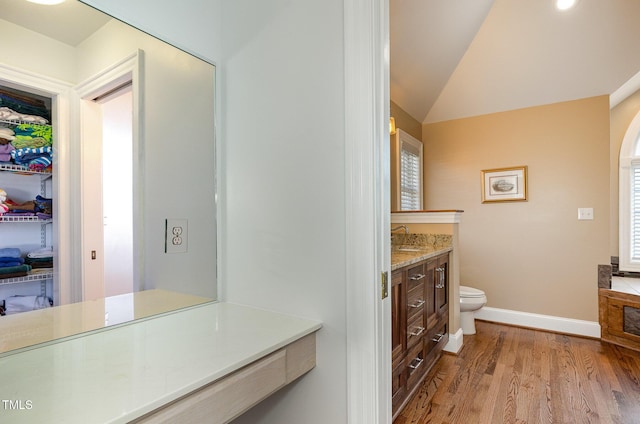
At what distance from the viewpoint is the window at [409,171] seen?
3.25m

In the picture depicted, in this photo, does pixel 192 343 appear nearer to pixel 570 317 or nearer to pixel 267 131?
pixel 267 131

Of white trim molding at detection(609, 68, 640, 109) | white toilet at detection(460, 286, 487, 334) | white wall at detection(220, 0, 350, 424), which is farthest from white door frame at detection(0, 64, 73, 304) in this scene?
white trim molding at detection(609, 68, 640, 109)

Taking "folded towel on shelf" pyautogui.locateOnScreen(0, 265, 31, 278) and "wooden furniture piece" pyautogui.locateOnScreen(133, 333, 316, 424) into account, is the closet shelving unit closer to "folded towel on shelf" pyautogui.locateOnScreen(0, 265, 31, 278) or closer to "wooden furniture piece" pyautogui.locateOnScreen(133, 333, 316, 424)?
"folded towel on shelf" pyautogui.locateOnScreen(0, 265, 31, 278)

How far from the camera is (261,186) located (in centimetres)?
118

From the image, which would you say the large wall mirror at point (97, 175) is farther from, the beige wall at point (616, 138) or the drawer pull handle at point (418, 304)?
the beige wall at point (616, 138)

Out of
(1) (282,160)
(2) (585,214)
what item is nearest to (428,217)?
(2) (585,214)

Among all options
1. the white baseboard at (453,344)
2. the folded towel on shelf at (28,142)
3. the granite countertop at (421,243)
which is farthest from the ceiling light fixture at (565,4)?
the folded towel on shelf at (28,142)

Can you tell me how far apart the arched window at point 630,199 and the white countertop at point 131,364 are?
4.70 m

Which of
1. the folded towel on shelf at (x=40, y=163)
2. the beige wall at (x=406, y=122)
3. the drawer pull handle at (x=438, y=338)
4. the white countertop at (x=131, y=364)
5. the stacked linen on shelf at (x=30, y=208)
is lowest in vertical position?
the drawer pull handle at (x=438, y=338)

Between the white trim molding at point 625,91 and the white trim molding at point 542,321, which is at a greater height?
the white trim molding at point 625,91

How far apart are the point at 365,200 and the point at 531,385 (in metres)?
2.19

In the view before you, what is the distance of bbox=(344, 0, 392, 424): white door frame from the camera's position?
3.06ft

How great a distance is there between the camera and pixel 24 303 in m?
0.88

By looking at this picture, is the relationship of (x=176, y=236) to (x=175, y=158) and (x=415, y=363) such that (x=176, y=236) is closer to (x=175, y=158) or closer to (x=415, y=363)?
(x=175, y=158)
